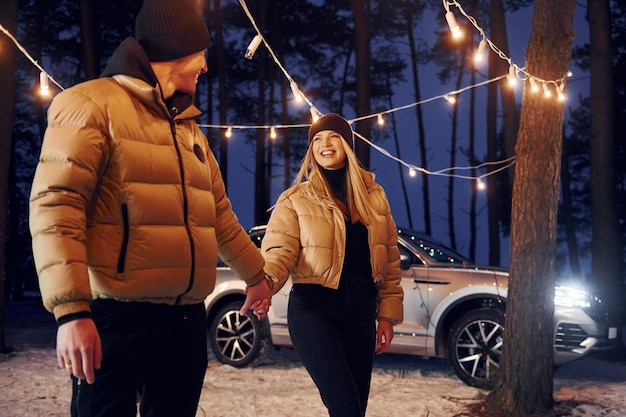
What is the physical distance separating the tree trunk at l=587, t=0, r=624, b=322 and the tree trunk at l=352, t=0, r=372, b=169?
449 cm

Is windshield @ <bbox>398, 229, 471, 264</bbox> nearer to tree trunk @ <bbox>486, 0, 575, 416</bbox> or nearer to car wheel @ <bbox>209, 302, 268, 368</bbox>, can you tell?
tree trunk @ <bbox>486, 0, 575, 416</bbox>

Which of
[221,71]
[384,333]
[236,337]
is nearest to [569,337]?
[236,337]

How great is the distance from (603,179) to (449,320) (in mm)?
5016

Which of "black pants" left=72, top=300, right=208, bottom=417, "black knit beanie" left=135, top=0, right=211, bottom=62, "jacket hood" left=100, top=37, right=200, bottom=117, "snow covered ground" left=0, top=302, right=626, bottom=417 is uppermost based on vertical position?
"black knit beanie" left=135, top=0, right=211, bottom=62

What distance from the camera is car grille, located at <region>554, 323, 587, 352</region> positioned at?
25.3ft

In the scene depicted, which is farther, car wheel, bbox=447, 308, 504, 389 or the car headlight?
the car headlight

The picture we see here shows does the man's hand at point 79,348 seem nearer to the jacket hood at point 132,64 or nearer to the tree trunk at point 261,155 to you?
the jacket hood at point 132,64

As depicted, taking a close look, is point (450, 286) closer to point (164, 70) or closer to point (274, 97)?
point (164, 70)

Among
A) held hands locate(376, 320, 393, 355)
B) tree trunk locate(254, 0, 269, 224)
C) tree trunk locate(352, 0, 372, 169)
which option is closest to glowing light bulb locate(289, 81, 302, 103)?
held hands locate(376, 320, 393, 355)

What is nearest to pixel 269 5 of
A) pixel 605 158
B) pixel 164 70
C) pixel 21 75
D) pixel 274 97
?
pixel 274 97

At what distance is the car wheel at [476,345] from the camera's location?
7664 millimetres

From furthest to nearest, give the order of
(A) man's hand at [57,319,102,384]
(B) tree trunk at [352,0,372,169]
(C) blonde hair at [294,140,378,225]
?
(B) tree trunk at [352,0,372,169]
(C) blonde hair at [294,140,378,225]
(A) man's hand at [57,319,102,384]

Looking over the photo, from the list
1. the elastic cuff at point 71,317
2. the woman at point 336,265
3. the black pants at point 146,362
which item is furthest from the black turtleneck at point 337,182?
the elastic cuff at point 71,317

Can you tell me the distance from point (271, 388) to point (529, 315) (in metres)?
2.89
